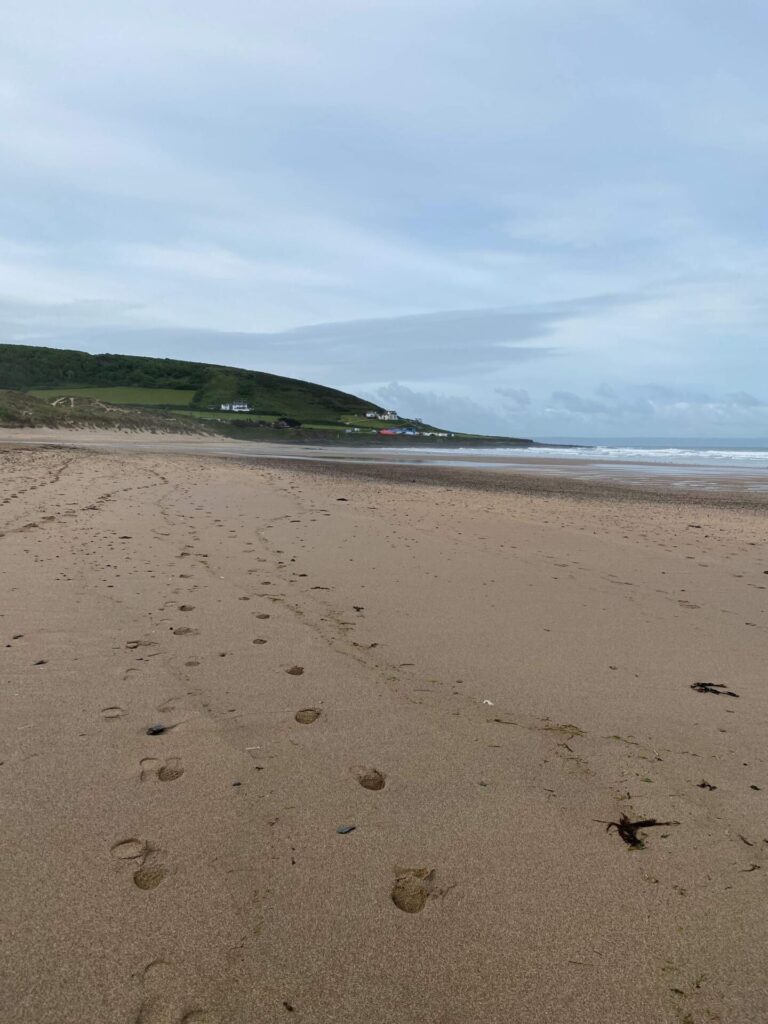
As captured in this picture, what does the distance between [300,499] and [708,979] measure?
1285cm

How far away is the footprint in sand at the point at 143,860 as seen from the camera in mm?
2264

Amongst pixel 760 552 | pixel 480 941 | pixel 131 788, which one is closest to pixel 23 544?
pixel 131 788

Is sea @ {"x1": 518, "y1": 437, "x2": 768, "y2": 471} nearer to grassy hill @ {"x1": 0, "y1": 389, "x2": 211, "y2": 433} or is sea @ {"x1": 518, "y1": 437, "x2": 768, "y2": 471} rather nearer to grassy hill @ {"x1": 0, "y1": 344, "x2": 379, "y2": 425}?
grassy hill @ {"x1": 0, "y1": 389, "x2": 211, "y2": 433}

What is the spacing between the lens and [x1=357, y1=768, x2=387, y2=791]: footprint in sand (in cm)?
294

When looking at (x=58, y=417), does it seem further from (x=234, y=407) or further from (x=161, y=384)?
(x=161, y=384)

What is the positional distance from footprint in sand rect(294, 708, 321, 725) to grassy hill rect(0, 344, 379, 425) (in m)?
97.8

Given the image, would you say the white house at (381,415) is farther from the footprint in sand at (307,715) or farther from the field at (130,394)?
the footprint in sand at (307,715)

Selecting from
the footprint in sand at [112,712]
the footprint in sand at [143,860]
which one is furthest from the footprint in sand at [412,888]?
the footprint in sand at [112,712]

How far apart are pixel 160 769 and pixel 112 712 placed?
2.41 ft

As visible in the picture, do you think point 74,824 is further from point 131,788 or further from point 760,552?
point 760,552

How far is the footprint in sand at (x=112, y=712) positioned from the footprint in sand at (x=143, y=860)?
1.15 metres

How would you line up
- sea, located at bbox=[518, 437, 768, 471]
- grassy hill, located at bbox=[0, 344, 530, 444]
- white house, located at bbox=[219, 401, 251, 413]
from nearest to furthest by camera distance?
1. sea, located at bbox=[518, 437, 768, 471]
2. grassy hill, located at bbox=[0, 344, 530, 444]
3. white house, located at bbox=[219, 401, 251, 413]

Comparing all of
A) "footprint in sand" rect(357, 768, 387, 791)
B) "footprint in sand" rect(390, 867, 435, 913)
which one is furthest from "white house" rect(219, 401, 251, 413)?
"footprint in sand" rect(390, 867, 435, 913)

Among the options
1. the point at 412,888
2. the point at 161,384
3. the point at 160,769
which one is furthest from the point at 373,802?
the point at 161,384
